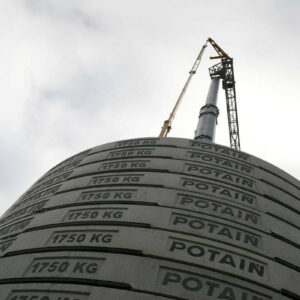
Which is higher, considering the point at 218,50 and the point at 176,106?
the point at 218,50

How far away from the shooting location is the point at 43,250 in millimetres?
7750

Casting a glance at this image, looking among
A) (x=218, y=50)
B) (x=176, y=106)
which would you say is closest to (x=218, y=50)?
(x=218, y=50)

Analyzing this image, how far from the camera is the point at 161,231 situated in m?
7.47

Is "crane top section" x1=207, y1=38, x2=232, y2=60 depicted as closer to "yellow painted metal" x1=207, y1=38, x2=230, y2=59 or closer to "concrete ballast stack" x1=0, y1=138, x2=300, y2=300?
"yellow painted metal" x1=207, y1=38, x2=230, y2=59

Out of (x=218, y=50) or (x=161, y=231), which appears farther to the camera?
(x=218, y=50)

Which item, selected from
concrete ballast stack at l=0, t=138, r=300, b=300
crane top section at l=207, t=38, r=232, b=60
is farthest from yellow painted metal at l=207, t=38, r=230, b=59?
concrete ballast stack at l=0, t=138, r=300, b=300

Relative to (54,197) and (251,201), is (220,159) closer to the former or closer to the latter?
(251,201)

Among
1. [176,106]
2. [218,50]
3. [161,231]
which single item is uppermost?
[218,50]

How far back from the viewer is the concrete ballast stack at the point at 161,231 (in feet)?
21.0

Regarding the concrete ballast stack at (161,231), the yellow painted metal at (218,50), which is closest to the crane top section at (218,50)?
the yellow painted metal at (218,50)

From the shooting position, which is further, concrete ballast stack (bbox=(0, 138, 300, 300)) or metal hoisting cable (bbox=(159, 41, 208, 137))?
metal hoisting cable (bbox=(159, 41, 208, 137))

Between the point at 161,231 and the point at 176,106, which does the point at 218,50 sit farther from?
the point at 161,231

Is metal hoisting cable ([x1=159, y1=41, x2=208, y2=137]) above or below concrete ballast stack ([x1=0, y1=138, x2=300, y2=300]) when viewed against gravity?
above

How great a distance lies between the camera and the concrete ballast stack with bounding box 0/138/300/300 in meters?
6.41
